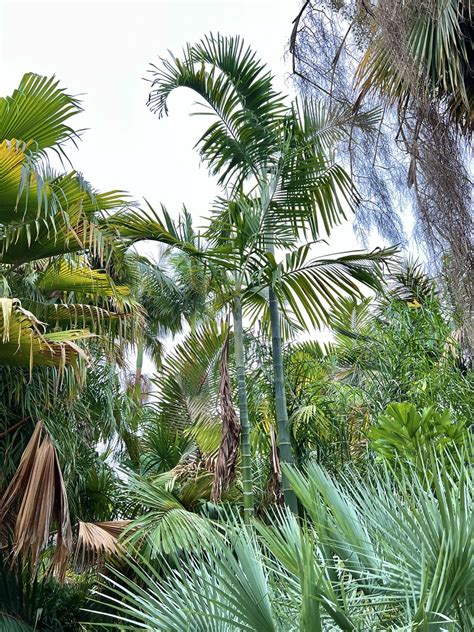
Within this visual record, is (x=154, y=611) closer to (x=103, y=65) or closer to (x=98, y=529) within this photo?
(x=98, y=529)

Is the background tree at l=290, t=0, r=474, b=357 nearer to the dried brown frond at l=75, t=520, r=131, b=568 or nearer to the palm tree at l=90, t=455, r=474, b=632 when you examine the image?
the palm tree at l=90, t=455, r=474, b=632

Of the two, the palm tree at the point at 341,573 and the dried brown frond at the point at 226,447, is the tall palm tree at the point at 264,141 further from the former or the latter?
the palm tree at the point at 341,573

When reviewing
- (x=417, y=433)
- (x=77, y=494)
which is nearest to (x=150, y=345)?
(x=77, y=494)

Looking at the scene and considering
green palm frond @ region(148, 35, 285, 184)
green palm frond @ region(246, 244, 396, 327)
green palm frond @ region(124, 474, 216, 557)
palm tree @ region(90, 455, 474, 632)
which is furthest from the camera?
green palm frond @ region(148, 35, 285, 184)

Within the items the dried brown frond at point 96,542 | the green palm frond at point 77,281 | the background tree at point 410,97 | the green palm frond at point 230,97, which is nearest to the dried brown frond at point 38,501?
the dried brown frond at point 96,542

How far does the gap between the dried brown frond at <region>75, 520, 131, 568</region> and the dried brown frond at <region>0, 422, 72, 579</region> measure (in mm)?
835

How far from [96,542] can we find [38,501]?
4.43 ft

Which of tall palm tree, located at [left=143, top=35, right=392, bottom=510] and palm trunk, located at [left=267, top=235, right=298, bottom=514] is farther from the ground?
tall palm tree, located at [left=143, top=35, right=392, bottom=510]

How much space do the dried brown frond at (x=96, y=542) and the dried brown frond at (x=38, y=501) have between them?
0.83 m

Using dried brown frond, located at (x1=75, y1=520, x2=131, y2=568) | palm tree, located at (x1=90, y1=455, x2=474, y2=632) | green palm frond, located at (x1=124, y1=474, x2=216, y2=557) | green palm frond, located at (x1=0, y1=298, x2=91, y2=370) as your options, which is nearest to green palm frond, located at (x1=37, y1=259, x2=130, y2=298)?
green palm frond, located at (x1=0, y1=298, x2=91, y2=370)

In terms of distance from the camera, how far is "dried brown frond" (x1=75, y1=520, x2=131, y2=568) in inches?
213

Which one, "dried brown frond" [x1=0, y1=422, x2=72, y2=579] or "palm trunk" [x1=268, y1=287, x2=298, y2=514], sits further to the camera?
"palm trunk" [x1=268, y1=287, x2=298, y2=514]

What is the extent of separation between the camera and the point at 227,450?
17.5 feet

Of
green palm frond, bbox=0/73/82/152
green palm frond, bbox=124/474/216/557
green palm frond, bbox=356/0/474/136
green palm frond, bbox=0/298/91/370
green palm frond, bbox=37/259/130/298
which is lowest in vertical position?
green palm frond, bbox=124/474/216/557
